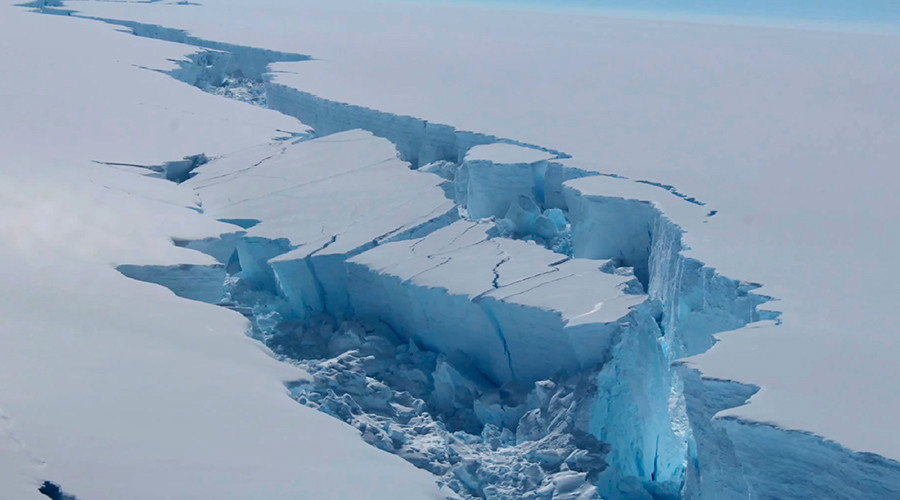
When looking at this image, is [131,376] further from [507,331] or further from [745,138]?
[745,138]

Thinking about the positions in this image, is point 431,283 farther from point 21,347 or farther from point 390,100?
point 390,100

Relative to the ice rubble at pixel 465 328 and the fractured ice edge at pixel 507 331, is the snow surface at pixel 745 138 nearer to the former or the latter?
the fractured ice edge at pixel 507 331

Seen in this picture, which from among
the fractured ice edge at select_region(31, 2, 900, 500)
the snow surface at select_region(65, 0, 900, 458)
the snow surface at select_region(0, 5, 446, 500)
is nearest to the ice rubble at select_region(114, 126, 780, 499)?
the fractured ice edge at select_region(31, 2, 900, 500)

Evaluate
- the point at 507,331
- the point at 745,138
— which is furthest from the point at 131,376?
the point at 745,138

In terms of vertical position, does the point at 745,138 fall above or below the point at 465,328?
above

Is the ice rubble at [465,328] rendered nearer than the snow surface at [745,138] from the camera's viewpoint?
No

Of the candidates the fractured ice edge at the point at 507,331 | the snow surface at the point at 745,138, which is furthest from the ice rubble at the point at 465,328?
the snow surface at the point at 745,138
